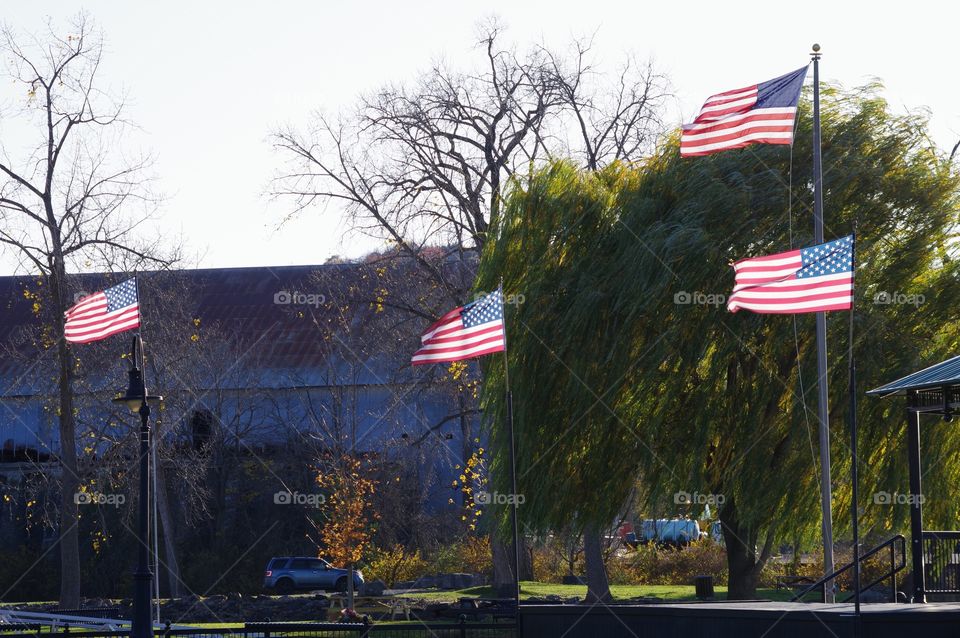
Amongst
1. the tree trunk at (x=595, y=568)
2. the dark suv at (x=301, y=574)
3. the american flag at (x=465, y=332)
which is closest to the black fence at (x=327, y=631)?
the american flag at (x=465, y=332)

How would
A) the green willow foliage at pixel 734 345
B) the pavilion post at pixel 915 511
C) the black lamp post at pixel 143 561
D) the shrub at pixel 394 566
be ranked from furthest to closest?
the shrub at pixel 394 566
the green willow foliage at pixel 734 345
the black lamp post at pixel 143 561
the pavilion post at pixel 915 511

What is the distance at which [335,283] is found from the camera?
4775cm

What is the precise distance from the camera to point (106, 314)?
23.9 m

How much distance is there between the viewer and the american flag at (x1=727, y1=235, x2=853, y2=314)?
18.6 metres

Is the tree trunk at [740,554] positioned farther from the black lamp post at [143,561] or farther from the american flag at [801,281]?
the black lamp post at [143,561]

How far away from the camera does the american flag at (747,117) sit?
71.5 feet

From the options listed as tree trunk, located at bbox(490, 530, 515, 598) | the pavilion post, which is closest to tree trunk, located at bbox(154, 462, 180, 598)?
tree trunk, located at bbox(490, 530, 515, 598)

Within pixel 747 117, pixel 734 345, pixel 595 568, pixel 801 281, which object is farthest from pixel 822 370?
pixel 595 568

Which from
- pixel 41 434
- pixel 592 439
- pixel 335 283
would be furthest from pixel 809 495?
pixel 41 434

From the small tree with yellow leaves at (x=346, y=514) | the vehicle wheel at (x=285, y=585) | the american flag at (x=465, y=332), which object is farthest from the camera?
the vehicle wheel at (x=285, y=585)

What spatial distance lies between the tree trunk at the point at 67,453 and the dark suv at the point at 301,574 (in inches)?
425

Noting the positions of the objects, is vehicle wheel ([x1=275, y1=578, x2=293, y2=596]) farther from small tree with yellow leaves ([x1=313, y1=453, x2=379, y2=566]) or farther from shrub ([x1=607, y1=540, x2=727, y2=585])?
shrub ([x1=607, y1=540, x2=727, y2=585])

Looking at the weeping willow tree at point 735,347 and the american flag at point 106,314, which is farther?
the weeping willow tree at point 735,347

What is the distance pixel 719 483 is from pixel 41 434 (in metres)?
37.4
